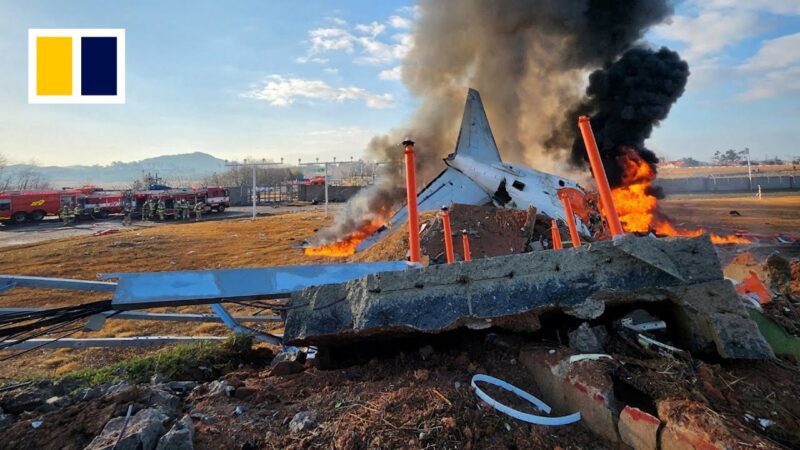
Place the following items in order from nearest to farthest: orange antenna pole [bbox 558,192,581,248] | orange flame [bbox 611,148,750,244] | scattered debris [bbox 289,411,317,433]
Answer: scattered debris [bbox 289,411,317,433]
orange antenna pole [bbox 558,192,581,248]
orange flame [bbox 611,148,750,244]

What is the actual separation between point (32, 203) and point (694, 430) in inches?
1550

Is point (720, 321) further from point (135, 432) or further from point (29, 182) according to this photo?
point (29, 182)

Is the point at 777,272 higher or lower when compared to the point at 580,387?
higher

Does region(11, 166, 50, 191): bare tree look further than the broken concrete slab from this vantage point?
Yes

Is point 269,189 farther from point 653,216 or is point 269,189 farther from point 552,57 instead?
point 653,216

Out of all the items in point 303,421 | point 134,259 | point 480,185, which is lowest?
point 134,259

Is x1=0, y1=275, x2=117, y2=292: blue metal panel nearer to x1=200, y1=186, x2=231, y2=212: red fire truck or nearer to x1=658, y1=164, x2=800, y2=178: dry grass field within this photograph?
x1=200, y1=186, x2=231, y2=212: red fire truck

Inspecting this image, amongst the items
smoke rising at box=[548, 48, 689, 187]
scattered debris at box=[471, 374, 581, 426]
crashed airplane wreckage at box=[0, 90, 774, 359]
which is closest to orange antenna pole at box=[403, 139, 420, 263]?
crashed airplane wreckage at box=[0, 90, 774, 359]

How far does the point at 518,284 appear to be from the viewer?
2916 millimetres

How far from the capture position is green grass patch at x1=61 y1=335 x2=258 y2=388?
3.86m

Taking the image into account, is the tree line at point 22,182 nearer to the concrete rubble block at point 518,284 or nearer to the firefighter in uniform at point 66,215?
the firefighter in uniform at point 66,215

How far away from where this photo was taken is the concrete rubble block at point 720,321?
264cm

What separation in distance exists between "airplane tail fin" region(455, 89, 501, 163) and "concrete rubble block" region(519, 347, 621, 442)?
519 inches

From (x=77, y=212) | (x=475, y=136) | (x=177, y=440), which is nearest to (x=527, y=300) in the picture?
(x=177, y=440)
